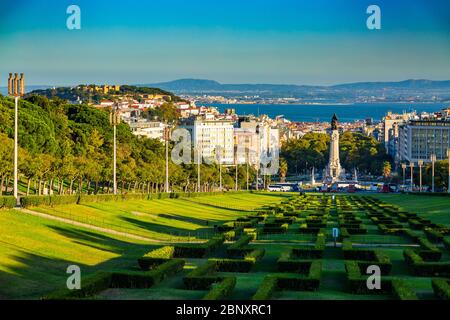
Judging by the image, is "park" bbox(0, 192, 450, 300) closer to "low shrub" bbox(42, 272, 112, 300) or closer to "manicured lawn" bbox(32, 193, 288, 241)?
"low shrub" bbox(42, 272, 112, 300)

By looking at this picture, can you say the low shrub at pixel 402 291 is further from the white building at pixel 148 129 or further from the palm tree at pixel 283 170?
the palm tree at pixel 283 170

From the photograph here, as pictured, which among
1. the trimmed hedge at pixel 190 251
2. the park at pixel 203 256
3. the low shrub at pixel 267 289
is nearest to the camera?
the low shrub at pixel 267 289

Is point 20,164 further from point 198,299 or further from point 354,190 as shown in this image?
point 354,190

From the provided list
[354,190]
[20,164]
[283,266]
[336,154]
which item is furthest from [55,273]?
[336,154]

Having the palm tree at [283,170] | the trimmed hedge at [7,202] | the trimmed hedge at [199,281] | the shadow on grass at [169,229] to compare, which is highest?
the trimmed hedge at [7,202]

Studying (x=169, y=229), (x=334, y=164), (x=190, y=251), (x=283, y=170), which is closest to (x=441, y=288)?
(x=190, y=251)

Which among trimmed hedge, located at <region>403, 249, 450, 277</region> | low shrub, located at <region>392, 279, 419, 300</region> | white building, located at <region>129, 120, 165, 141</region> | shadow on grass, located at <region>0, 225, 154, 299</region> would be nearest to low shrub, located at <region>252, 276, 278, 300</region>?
low shrub, located at <region>392, 279, 419, 300</region>

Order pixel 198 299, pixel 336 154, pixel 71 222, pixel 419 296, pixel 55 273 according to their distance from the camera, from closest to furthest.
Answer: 1. pixel 198 299
2. pixel 419 296
3. pixel 55 273
4. pixel 71 222
5. pixel 336 154

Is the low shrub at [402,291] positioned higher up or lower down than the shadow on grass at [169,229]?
higher up

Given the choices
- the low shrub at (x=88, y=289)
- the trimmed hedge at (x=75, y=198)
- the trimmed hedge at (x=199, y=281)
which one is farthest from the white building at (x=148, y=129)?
the low shrub at (x=88, y=289)
